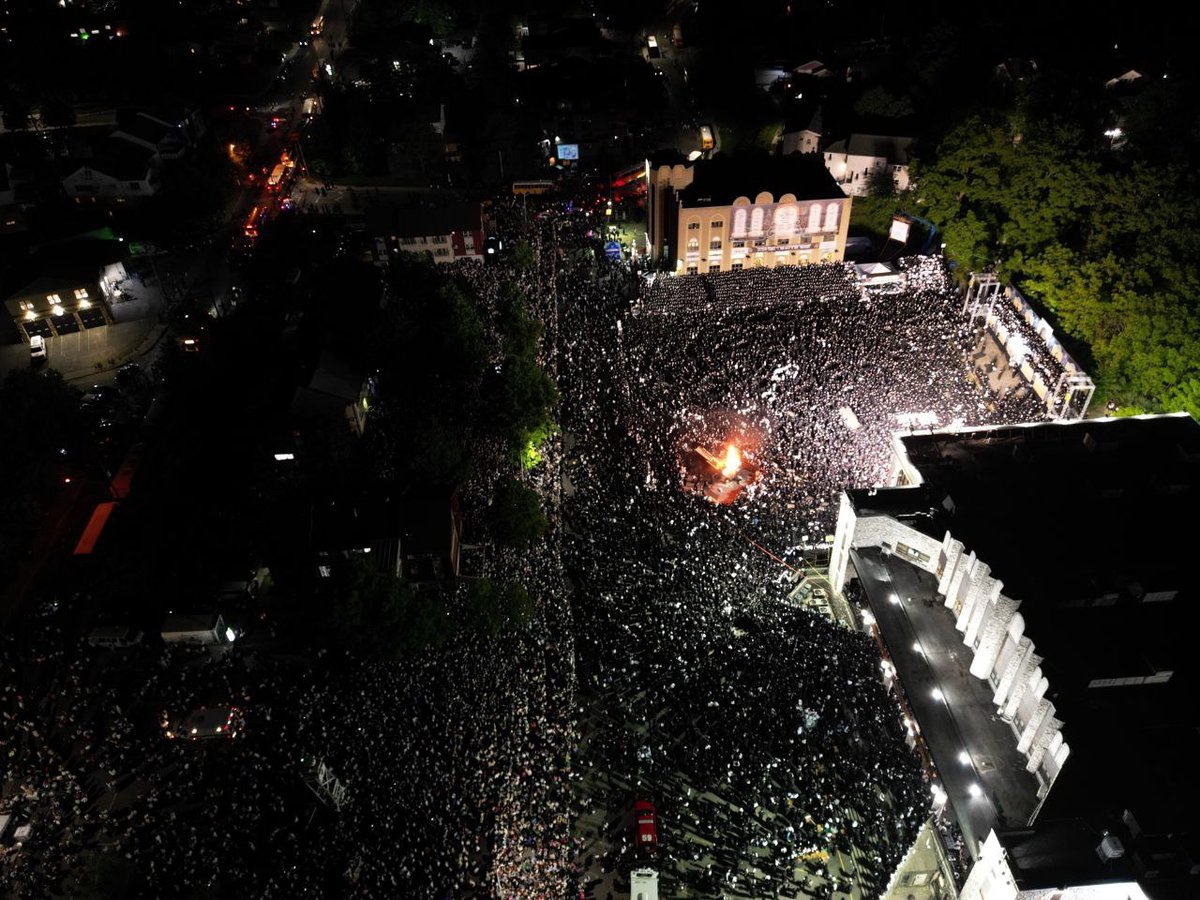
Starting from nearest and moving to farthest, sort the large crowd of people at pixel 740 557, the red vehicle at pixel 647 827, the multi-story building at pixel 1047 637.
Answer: the multi-story building at pixel 1047 637 < the red vehicle at pixel 647 827 < the large crowd of people at pixel 740 557

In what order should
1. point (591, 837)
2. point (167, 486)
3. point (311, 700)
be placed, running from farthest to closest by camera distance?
1. point (167, 486)
2. point (311, 700)
3. point (591, 837)

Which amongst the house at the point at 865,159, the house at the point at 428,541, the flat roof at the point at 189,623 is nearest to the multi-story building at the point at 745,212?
the house at the point at 865,159

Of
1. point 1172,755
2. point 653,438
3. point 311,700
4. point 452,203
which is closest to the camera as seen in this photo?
point 1172,755

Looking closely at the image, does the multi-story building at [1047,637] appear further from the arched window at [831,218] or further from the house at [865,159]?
the house at [865,159]

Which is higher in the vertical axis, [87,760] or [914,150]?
[914,150]

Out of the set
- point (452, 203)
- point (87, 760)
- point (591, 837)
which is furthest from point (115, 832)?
point (452, 203)

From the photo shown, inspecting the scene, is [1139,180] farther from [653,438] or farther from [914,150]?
[653,438]
